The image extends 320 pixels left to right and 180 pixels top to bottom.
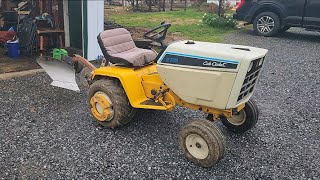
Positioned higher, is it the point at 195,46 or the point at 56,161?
the point at 195,46

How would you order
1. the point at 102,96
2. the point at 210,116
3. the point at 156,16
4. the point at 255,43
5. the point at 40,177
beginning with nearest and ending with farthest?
the point at 40,177 → the point at 210,116 → the point at 102,96 → the point at 255,43 → the point at 156,16

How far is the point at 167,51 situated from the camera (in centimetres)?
342

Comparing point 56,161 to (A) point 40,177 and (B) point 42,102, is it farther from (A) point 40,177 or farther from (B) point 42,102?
(B) point 42,102

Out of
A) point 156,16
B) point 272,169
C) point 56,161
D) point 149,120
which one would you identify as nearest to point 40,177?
point 56,161

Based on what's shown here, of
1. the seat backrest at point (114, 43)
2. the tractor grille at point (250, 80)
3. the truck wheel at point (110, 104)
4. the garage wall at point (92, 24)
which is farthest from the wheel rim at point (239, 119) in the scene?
the garage wall at point (92, 24)

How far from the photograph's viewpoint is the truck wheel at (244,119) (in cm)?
392

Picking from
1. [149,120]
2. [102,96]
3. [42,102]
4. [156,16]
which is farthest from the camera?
[156,16]

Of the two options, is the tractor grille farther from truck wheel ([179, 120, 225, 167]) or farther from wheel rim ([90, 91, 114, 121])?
wheel rim ([90, 91, 114, 121])

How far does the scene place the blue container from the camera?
7.22 meters

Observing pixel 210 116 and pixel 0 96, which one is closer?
pixel 210 116

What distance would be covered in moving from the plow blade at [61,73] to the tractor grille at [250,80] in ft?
8.43

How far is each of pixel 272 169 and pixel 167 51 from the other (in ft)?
5.47

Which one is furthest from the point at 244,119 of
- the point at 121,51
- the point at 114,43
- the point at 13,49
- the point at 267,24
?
the point at 267,24

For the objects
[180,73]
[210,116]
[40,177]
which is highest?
[180,73]
